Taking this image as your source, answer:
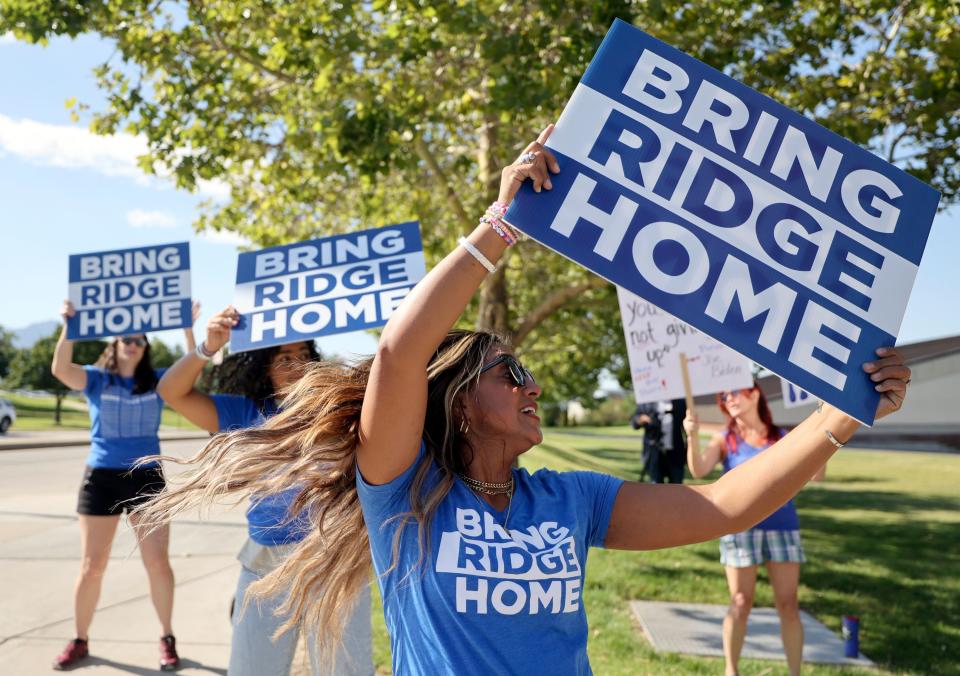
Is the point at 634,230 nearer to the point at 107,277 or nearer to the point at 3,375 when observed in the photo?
the point at 107,277

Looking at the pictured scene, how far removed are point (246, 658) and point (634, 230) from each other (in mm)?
2246

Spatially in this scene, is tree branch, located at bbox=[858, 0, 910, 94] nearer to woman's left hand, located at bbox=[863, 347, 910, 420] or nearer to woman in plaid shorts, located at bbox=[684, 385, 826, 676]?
woman in plaid shorts, located at bbox=[684, 385, 826, 676]

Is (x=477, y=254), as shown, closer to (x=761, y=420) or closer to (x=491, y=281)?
(x=761, y=420)

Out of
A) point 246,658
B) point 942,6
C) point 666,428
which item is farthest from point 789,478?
point 666,428

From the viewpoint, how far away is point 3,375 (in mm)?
84188

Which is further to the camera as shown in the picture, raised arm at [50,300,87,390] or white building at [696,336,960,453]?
white building at [696,336,960,453]

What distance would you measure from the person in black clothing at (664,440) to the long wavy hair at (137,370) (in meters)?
8.81

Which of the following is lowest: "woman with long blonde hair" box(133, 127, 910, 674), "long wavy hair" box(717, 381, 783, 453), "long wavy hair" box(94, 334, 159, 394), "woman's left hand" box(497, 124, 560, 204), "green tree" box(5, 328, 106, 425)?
"green tree" box(5, 328, 106, 425)

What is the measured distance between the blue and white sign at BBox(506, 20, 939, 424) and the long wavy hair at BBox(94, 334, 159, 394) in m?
3.98

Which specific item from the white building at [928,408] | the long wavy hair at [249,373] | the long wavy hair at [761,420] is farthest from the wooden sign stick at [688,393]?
the white building at [928,408]

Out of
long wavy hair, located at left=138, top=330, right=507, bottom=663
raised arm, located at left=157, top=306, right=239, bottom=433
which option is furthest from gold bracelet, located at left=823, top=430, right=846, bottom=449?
raised arm, located at left=157, top=306, right=239, bottom=433

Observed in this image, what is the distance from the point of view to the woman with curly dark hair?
11.0ft

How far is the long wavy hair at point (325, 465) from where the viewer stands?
7.84 ft

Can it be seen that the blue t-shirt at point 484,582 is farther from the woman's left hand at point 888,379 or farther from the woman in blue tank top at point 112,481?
the woman in blue tank top at point 112,481
